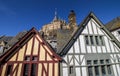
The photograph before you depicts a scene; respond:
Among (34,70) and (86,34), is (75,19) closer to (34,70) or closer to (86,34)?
(86,34)

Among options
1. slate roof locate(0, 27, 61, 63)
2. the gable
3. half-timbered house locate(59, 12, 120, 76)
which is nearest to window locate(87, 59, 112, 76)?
half-timbered house locate(59, 12, 120, 76)

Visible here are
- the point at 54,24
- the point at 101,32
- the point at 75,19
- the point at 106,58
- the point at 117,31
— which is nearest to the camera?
the point at 106,58

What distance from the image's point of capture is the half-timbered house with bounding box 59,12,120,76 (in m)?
10.9

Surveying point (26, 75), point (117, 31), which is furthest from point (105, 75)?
point (117, 31)

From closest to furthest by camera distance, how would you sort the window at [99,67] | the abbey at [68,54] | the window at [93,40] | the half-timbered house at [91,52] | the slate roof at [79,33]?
the abbey at [68,54]
the half-timbered house at [91,52]
the slate roof at [79,33]
the window at [99,67]
the window at [93,40]

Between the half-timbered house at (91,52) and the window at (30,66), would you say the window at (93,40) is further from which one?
the window at (30,66)

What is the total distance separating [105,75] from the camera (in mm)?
11781

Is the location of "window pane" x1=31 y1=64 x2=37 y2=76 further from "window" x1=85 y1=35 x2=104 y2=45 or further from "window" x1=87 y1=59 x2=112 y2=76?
"window" x1=85 y1=35 x2=104 y2=45

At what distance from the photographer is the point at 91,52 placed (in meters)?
12.0

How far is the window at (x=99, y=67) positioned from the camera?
37.9 feet

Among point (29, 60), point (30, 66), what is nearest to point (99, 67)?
point (30, 66)

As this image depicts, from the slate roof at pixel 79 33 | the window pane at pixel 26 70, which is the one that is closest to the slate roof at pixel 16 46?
the slate roof at pixel 79 33

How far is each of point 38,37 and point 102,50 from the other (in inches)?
304

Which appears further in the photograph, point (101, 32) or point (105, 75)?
point (101, 32)
